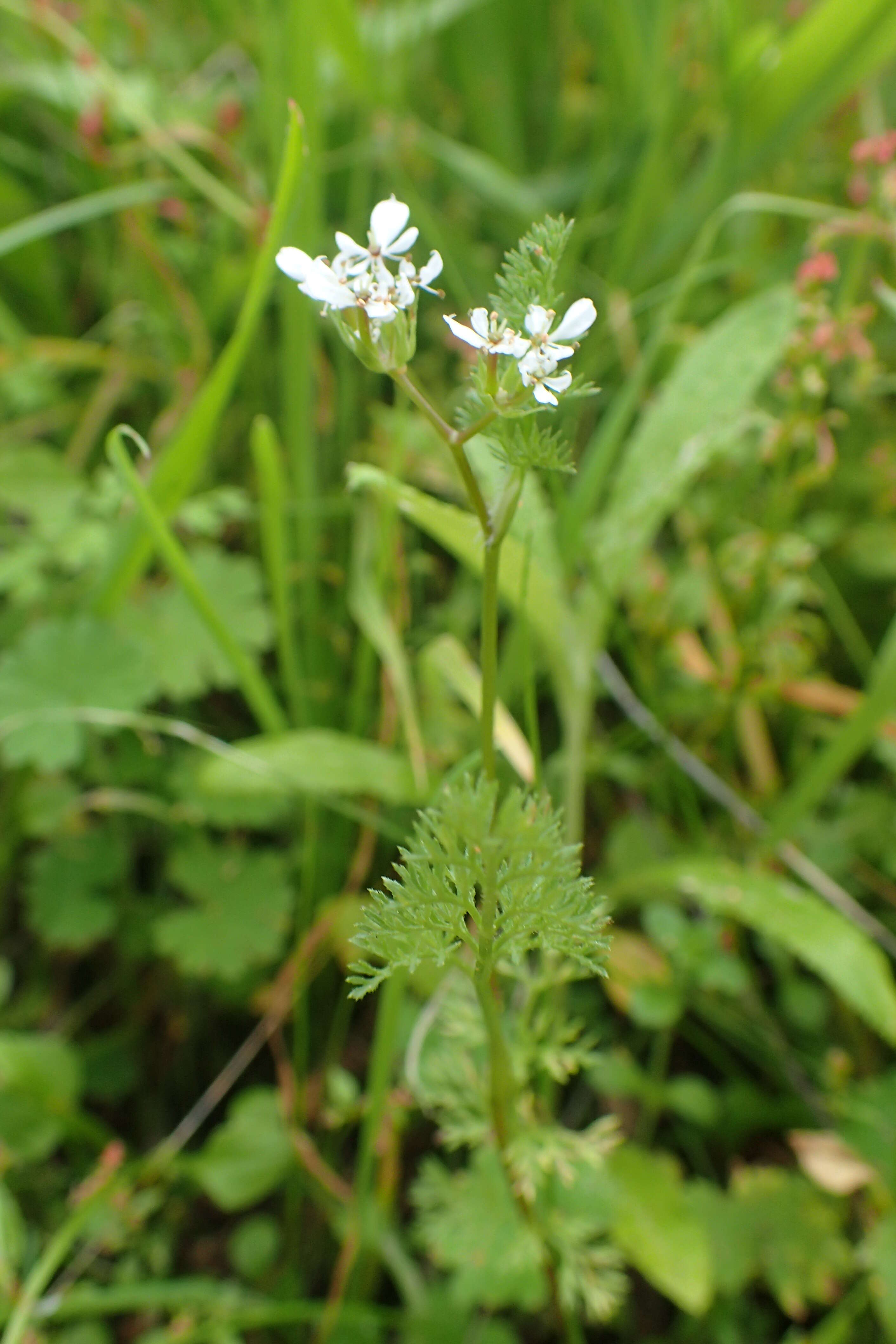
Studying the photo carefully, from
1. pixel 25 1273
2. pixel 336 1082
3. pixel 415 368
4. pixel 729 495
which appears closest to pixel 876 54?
pixel 729 495

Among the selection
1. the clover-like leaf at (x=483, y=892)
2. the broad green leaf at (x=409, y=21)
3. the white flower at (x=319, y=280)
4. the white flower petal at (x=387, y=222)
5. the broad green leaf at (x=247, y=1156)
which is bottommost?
the broad green leaf at (x=247, y=1156)

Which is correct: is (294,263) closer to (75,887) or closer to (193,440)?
(193,440)

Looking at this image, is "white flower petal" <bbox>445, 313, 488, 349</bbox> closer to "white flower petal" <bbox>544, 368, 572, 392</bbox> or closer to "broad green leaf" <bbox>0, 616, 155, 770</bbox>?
"white flower petal" <bbox>544, 368, 572, 392</bbox>

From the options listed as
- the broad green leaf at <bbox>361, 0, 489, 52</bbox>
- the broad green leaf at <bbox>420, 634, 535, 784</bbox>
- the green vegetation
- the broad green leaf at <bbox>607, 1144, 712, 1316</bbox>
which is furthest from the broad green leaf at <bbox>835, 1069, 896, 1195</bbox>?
the broad green leaf at <bbox>361, 0, 489, 52</bbox>

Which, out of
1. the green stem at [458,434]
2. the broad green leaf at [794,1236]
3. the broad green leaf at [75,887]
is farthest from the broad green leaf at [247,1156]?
the green stem at [458,434]

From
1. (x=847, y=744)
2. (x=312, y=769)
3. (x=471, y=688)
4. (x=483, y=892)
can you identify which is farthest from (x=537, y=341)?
(x=847, y=744)

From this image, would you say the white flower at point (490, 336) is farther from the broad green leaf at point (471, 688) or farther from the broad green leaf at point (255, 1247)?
the broad green leaf at point (255, 1247)
